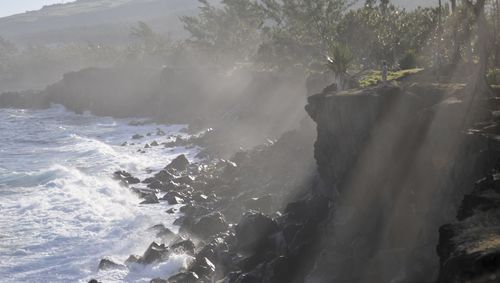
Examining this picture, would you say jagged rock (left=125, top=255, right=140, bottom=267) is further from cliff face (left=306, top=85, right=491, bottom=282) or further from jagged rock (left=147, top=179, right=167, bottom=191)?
jagged rock (left=147, top=179, right=167, bottom=191)

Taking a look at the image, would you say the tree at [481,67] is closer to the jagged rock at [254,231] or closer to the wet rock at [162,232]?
the jagged rock at [254,231]

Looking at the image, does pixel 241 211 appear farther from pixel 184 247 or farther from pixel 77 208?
pixel 77 208

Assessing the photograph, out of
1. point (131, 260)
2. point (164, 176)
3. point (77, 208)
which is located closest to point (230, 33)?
point (164, 176)

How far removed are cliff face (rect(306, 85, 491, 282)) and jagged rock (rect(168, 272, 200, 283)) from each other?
5192 mm

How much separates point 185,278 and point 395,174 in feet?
31.3

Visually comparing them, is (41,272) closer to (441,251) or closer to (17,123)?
(441,251)

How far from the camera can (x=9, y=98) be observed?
102750mm

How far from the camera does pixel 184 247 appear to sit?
1087 inches

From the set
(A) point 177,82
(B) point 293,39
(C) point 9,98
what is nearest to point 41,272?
(B) point 293,39

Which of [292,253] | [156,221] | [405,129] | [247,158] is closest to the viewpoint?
[405,129]

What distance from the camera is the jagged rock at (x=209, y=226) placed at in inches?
1185

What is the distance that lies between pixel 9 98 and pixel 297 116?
2750 inches

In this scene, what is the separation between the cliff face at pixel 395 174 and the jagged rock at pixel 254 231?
3.11 metres

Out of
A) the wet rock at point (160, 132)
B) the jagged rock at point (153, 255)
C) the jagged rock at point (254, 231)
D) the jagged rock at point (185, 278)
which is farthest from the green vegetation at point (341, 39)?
the wet rock at point (160, 132)
